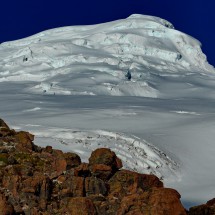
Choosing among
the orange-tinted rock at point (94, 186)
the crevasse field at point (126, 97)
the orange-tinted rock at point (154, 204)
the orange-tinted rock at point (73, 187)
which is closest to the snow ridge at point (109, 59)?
the crevasse field at point (126, 97)

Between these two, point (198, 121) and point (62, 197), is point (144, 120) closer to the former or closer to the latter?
point (198, 121)

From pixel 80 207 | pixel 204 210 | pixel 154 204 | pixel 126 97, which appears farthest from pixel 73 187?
pixel 126 97

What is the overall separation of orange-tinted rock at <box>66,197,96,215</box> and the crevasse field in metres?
19.4

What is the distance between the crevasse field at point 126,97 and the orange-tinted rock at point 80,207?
19.4 meters

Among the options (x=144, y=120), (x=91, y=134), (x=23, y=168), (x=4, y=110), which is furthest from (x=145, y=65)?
(x=23, y=168)

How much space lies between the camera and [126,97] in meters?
119

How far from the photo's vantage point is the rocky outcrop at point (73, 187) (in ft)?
59.9

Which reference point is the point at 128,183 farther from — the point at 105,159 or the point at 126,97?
the point at 126,97

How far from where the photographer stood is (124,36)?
564ft

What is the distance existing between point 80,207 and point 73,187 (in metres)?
1.88

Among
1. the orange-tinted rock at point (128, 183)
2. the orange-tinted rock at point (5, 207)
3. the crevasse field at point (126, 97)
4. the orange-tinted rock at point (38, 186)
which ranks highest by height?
the crevasse field at point (126, 97)

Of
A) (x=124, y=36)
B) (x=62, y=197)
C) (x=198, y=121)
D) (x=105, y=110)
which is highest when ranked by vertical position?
(x=124, y=36)

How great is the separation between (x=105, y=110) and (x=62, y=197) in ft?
216

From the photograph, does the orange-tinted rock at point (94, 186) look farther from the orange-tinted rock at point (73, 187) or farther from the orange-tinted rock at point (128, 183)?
the orange-tinted rock at point (128, 183)
